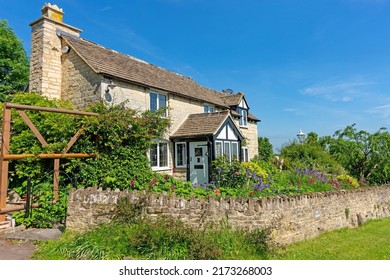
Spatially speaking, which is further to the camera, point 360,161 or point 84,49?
point 360,161

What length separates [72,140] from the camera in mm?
9656

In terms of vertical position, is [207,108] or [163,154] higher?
[207,108]

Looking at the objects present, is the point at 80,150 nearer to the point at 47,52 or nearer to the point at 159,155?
the point at 159,155

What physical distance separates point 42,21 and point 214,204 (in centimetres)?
1325

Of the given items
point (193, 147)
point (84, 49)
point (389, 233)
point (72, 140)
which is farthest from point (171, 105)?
point (389, 233)

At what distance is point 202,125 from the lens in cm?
1612

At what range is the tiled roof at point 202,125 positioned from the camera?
1532 cm

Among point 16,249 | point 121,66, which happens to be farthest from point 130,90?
point 16,249

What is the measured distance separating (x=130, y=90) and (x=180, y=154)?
5079mm

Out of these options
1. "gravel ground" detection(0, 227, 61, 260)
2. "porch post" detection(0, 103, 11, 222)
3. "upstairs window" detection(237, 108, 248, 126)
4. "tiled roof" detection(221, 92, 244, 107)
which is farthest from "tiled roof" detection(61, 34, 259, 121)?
"gravel ground" detection(0, 227, 61, 260)

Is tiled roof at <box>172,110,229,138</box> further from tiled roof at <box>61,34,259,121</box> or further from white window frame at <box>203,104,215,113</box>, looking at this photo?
white window frame at <box>203,104,215,113</box>

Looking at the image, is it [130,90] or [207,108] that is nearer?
→ [130,90]

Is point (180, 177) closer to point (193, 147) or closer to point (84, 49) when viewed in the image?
point (193, 147)

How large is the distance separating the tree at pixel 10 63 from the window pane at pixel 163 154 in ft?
50.6
